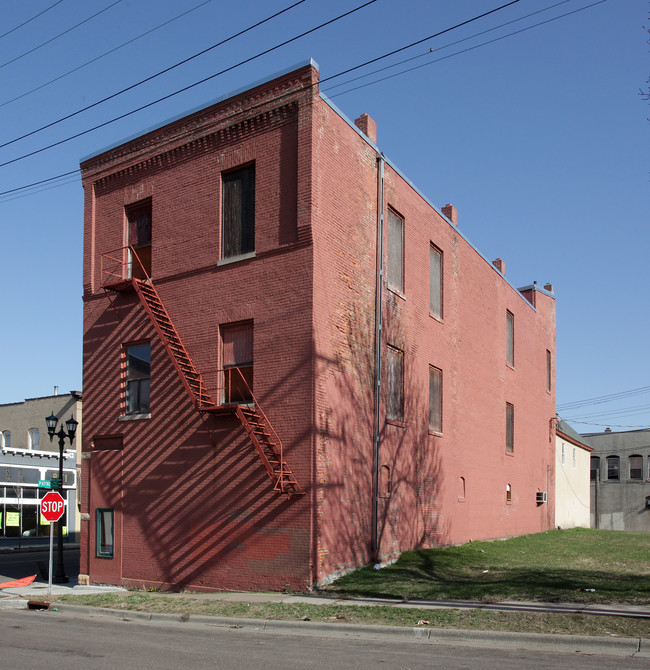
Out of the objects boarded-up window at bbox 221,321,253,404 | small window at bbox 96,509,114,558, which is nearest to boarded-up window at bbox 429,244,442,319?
boarded-up window at bbox 221,321,253,404

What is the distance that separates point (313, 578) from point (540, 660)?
24.1 ft

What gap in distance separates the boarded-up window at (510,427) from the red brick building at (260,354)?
25.8ft

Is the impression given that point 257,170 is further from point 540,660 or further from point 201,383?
point 540,660

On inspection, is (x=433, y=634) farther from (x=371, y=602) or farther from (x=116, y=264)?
(x=116, y=264)

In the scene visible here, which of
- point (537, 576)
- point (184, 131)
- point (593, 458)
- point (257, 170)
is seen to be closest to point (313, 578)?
point (537, 576)

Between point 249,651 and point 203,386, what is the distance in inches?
358

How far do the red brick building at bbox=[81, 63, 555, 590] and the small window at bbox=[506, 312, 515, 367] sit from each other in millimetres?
8570

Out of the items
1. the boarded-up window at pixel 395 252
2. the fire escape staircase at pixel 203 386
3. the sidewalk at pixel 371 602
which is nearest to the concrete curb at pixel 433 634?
the sidewalk at pixel 371 602

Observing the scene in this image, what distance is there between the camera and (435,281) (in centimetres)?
2475

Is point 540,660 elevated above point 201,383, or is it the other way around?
point 201,383

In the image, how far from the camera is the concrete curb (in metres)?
10.6

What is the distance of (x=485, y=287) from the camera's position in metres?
29.3

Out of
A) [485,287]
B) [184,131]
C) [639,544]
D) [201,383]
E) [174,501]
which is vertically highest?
[184,131]

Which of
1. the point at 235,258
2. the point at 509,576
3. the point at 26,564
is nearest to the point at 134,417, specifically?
the point at 235,258
